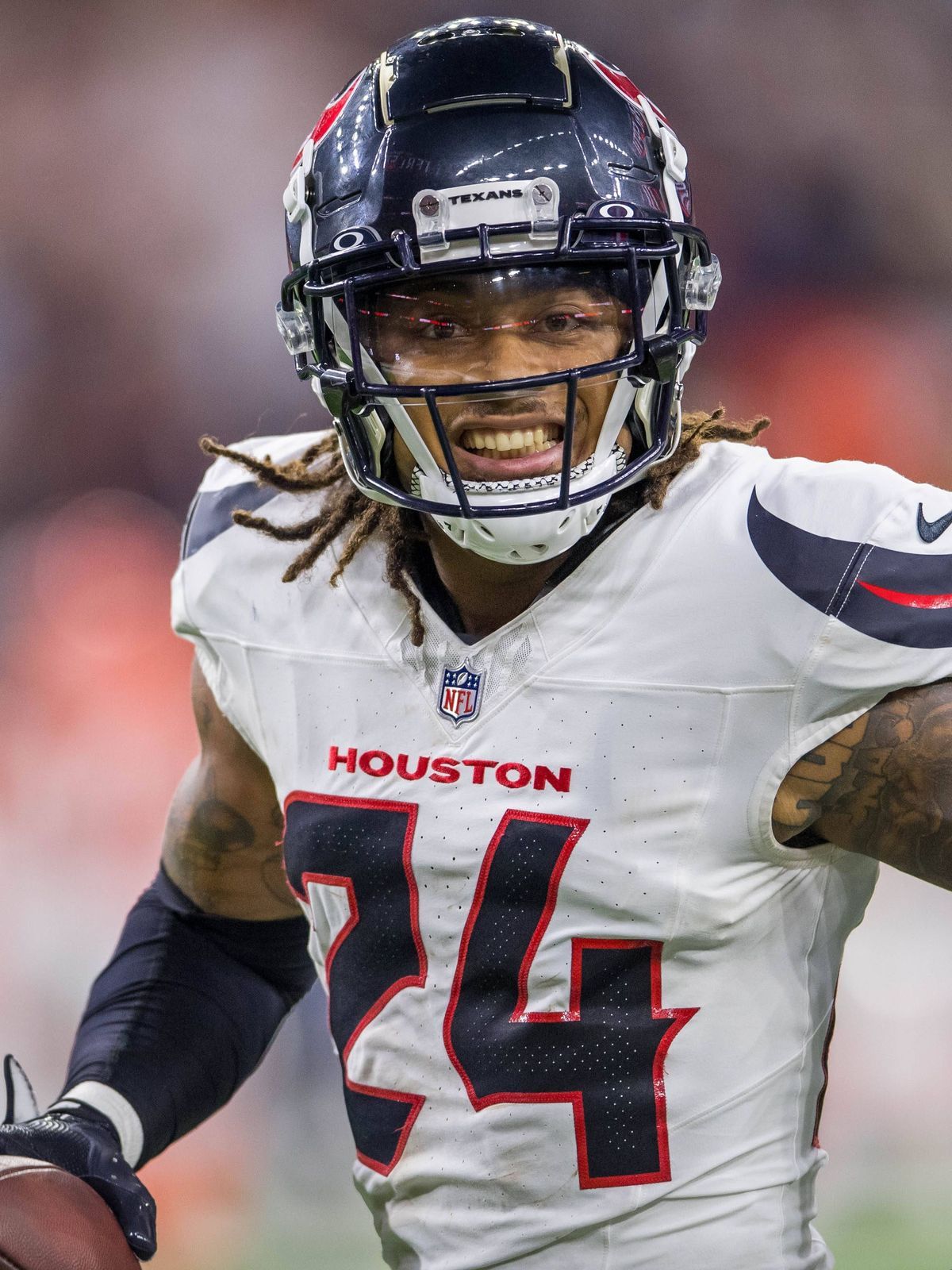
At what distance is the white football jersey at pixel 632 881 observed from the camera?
1079mm

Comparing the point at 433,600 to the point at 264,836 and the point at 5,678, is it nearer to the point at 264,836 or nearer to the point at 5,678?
the point at 264,836

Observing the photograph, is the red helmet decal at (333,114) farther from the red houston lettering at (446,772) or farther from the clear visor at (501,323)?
the red houston lettering at (446,772)

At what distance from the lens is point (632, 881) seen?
110 cm

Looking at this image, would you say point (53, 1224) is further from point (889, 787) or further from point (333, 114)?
point (333, 114)

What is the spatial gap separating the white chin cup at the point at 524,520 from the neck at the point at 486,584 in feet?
0.15

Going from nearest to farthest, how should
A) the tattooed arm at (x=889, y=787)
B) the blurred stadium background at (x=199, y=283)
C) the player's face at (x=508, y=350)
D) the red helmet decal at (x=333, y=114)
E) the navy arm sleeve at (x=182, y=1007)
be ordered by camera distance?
1. the tattooed arm at (x=889, y=787)
2. the player's face at (x=508, y=350)
3. the red helmet decal at (x=333, y=114)
4. the navy arm sleeve at (x=182, y=1007)
5. the blurred stadium background at (x=199, y=283)

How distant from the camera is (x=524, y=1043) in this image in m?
1.13

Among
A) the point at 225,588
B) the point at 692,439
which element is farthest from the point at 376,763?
the point at 692,439

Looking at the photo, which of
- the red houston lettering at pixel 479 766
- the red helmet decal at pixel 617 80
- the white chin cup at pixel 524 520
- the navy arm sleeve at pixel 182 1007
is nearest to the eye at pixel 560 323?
the white chin cup at pixel 524 520

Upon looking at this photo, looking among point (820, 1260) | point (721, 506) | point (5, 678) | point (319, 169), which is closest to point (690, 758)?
point (721, 506)

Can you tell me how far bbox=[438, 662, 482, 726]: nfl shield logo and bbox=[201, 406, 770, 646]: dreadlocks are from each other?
2.2 inches

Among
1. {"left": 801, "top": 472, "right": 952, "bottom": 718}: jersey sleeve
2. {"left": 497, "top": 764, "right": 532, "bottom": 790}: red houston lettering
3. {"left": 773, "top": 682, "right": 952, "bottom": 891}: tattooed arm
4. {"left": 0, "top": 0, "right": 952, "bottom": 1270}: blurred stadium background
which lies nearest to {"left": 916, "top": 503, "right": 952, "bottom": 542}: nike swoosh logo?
{"left": 801, "top": 472, "right": 952, "bottom": 718}: jersey sleeve

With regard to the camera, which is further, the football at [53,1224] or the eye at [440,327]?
the eye at [440,327]

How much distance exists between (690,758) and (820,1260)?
438 millimetres
